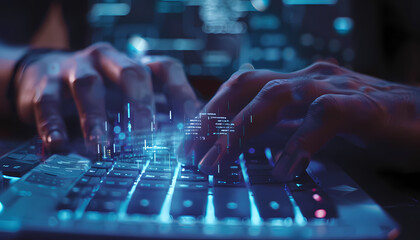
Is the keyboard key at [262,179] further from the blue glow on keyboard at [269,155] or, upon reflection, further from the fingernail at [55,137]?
the fingernail at [55,137]

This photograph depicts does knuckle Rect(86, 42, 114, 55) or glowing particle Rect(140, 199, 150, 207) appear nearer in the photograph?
glowing particle Rect(140, 199, 150, 207)

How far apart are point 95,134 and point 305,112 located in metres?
0.36

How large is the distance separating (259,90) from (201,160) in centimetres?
15

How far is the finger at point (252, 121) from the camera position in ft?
1.45

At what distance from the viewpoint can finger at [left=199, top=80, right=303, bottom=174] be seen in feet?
1.45

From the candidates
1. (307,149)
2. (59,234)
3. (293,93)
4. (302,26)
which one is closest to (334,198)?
(307,149)

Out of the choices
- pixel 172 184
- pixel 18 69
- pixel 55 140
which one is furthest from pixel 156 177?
pixel 18 69

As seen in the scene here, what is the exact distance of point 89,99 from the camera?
555 mm

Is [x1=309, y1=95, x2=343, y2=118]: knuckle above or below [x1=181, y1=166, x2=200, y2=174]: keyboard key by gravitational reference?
above

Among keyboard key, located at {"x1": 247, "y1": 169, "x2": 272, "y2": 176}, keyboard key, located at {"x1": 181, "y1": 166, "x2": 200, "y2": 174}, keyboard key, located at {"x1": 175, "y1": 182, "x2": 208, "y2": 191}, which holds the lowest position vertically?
keyboard key, located at {"x1": 247, "y1": 169, "x2": 272, "y2": 176}

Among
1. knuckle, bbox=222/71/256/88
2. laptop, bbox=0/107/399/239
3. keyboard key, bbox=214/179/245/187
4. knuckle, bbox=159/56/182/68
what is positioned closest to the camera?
laptop, bbox=0/107/399/239

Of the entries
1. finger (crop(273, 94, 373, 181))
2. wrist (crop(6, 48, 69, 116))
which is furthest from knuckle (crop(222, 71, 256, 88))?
wrist (crop(6, 48, 69, 116))

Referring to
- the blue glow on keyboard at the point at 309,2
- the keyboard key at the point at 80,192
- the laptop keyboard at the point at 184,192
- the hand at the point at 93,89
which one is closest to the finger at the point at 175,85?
the hand at the point at 93,89

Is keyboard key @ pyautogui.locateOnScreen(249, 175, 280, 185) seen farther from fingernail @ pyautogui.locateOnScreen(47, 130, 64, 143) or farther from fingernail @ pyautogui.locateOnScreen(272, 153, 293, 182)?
fingernail @ pyautogui.locateOnScreen(47, 130, 64, 143)
